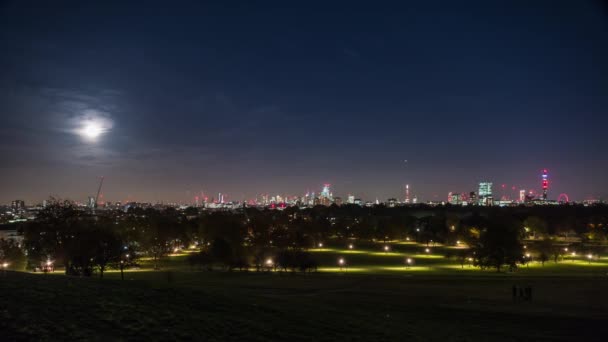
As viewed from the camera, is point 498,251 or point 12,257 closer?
point 498,251

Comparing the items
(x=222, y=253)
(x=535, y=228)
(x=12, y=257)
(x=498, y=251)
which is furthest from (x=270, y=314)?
(x=535, y=228)

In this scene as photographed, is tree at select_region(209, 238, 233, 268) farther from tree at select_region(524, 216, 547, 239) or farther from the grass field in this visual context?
tree at select_region(524, 216, 547, 239)

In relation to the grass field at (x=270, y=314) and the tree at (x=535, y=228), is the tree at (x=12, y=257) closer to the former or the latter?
the grass field at (x=270, y=314)

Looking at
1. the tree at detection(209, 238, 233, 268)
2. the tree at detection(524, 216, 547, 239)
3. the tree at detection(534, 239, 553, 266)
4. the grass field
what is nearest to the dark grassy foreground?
the grass field

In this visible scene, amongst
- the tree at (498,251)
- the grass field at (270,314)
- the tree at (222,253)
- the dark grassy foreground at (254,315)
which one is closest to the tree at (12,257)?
the tree at (222,253)

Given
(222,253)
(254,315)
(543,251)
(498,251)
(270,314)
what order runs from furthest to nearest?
(543,251) → (498,251) → (222,253) → (270,314) → (254,315)

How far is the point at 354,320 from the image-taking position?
66.8 feet

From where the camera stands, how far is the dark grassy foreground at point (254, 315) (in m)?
13.6

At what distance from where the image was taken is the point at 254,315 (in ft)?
59.5

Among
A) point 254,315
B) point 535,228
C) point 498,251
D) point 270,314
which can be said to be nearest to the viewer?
point 254,315

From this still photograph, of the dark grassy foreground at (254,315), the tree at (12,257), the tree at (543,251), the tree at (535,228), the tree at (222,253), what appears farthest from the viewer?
the tree at (535,228)

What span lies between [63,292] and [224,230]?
293ft

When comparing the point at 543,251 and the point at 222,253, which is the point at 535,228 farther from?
the point at 222,253

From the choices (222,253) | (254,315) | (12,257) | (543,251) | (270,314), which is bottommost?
(543,251)
